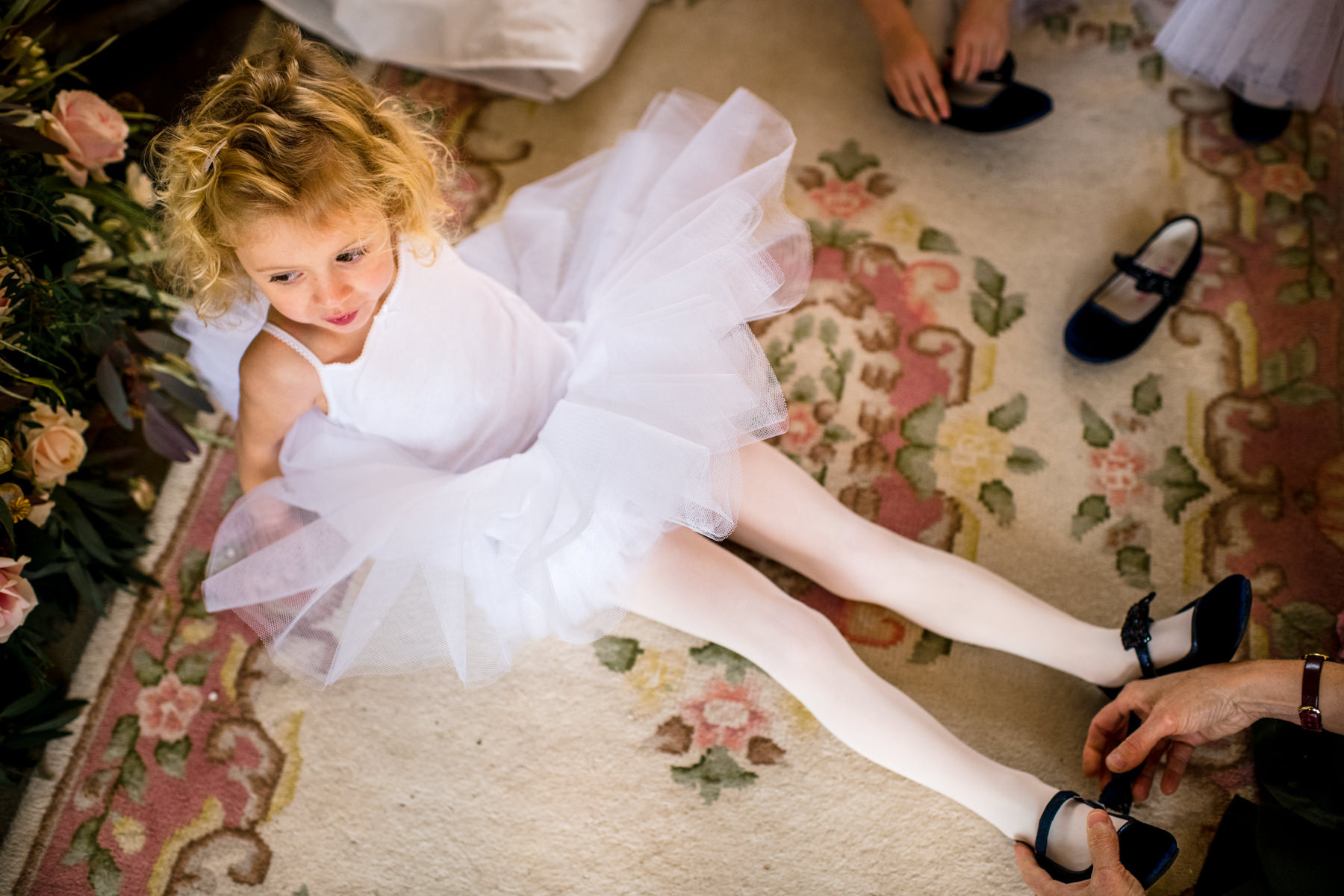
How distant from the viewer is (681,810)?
107 centimetres

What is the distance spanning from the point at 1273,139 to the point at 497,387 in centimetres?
122

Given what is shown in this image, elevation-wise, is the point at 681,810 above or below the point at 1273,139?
below

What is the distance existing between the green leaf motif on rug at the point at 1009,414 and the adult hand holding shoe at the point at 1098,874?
1.69ft

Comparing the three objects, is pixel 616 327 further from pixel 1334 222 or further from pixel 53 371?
pixel 1334 222

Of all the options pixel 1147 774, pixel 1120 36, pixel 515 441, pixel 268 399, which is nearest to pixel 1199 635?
pixel 1147 774

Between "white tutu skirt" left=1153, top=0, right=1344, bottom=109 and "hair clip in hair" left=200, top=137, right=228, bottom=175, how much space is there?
120 centimetres

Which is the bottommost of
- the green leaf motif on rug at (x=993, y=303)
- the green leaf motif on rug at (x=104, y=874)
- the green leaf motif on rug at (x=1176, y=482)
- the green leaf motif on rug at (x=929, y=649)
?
the green leaf motif on rug at (x=104, y=874)

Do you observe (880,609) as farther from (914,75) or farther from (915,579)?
(914,75)

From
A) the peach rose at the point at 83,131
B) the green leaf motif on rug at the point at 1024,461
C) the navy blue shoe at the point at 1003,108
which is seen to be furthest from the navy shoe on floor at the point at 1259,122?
the peach rose at the point at 83,131

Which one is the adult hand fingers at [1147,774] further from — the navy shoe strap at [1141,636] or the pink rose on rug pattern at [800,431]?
the pink rose on rug pattern at [800,431]

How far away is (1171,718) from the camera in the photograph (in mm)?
896

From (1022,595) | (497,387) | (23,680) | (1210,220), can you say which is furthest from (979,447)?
(23,680)

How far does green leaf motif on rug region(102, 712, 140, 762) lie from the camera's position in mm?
1128

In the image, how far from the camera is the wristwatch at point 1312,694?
85 cm
